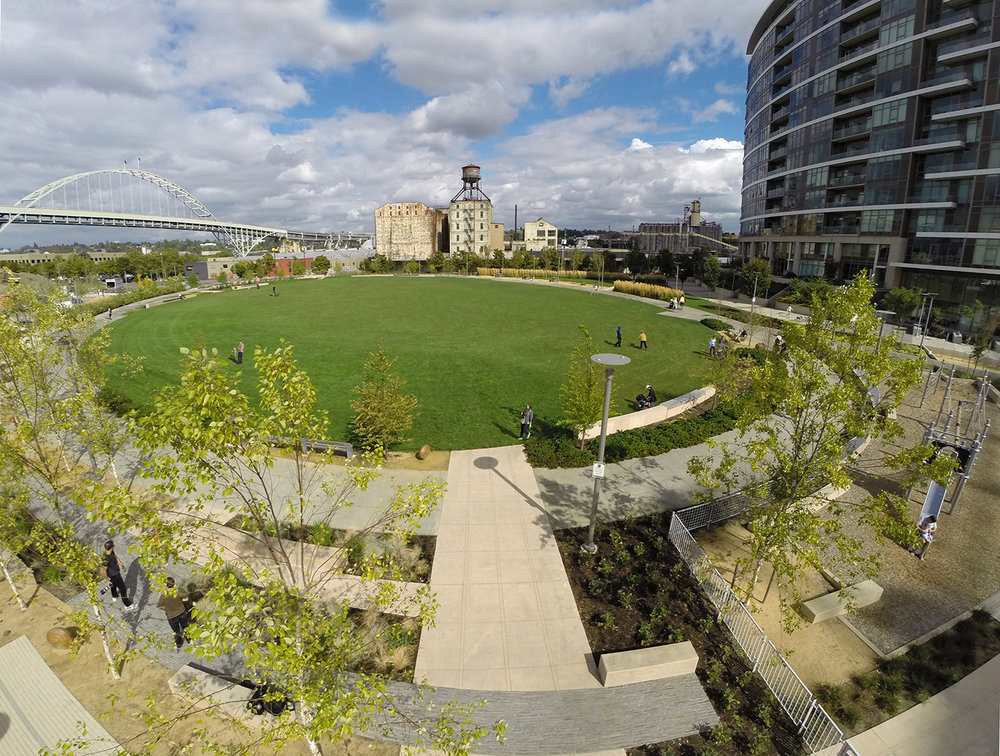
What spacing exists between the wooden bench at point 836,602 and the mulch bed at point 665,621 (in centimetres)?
213

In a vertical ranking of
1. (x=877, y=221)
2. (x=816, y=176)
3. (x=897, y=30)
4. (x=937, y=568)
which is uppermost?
(x=897, y=30)

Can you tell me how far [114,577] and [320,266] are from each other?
9822cm

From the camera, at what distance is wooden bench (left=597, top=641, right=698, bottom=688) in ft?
27.7

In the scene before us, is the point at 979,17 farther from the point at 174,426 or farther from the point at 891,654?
the point at 174,426

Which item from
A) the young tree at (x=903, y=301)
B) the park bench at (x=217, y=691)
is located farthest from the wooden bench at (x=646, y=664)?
the young tree at (x=903, y=301)

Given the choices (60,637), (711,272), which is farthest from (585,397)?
(711,272)

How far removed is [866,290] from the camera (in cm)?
887

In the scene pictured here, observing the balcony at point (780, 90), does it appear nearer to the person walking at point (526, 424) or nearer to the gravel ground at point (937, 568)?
the gravel ground at point (937, 568)

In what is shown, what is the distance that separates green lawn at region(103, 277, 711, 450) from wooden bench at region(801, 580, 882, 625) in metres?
10.5

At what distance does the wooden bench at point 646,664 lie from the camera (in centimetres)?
845

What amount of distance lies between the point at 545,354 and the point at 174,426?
28.0 m

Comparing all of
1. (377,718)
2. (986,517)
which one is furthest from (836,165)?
(377,718)

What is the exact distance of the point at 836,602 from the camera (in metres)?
10.3

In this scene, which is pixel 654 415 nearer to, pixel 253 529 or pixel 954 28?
pixel 253 529
